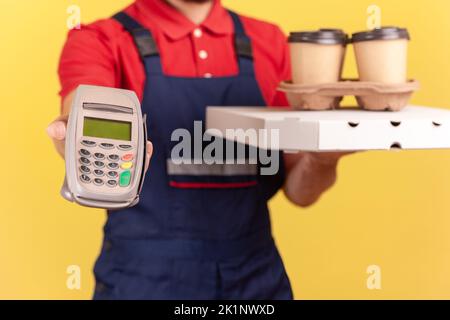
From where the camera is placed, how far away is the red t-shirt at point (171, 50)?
1054 millimetres

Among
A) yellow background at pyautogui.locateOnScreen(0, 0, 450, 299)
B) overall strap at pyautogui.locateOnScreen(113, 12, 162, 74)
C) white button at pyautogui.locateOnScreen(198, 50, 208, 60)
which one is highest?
overall strap at pyautogui.locateOnScreen(113, 12, 162, 74)

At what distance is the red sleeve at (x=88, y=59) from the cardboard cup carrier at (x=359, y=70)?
0.23 m

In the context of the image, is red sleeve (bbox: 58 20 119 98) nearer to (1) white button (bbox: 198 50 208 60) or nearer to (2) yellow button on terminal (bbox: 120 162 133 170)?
(1) white button (bbox: 198 50 208 60)

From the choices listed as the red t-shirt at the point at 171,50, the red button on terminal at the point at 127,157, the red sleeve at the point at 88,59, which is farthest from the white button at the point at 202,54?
the red button on terminal at the point at 127,157

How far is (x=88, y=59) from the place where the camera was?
1.05 meters

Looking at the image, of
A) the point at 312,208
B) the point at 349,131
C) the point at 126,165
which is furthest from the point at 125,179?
the point at 312,208

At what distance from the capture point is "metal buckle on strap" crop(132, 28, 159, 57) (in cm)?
108

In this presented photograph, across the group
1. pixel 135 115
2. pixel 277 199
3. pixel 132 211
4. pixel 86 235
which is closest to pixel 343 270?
pixel 277 199

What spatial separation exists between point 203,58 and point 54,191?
0.44 m

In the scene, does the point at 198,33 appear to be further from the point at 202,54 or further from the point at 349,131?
the point at 349,131

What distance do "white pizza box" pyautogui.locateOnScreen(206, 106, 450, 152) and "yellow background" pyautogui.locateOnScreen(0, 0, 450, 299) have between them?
0.57m

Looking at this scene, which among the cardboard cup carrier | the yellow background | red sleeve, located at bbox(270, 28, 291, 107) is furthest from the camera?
the yellow background

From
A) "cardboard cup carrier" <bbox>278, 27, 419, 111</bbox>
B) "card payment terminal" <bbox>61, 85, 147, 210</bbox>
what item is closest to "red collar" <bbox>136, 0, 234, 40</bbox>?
"cardboard cup carrier" <bbox>278, 27, 419, 111</bbox>

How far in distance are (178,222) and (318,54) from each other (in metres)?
0.29
